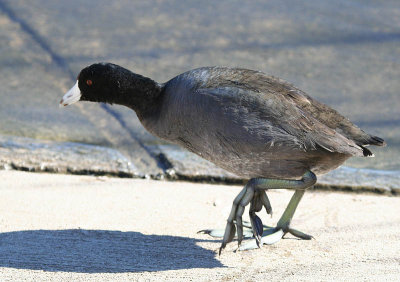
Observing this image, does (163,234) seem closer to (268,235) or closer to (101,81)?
(268,235)

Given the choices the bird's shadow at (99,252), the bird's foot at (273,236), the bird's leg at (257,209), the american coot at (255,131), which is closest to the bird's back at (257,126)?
the american coot at (255,131)

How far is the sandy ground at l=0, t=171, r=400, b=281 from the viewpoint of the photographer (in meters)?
2.91

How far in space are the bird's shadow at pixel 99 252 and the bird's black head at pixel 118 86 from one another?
2.24 ft

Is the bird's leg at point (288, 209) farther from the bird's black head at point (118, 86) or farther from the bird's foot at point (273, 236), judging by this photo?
the bird's black head at point (118, 86)

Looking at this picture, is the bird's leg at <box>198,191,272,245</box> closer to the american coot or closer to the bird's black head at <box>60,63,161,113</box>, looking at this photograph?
the american coot

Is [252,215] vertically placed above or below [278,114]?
below

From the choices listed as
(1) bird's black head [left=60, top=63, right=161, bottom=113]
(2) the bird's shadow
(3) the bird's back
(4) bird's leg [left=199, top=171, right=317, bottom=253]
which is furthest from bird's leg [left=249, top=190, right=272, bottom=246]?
(1) bird's black head [left=60, top=63, right=161, bottom=113]

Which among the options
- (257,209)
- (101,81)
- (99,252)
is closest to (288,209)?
(257,209)

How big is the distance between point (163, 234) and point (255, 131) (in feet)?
2.50

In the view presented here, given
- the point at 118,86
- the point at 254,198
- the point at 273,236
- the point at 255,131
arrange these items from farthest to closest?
1. the point at 118,86
2. the point at 273,236
3. the point at 254,198
4. the point at 255,131

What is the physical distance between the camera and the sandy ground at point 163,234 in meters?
2.91

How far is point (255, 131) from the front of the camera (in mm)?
3051

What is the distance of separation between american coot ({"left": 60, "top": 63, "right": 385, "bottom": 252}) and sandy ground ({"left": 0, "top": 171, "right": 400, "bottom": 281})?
0.18m

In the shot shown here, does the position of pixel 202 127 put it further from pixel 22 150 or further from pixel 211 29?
pixel 211 29
